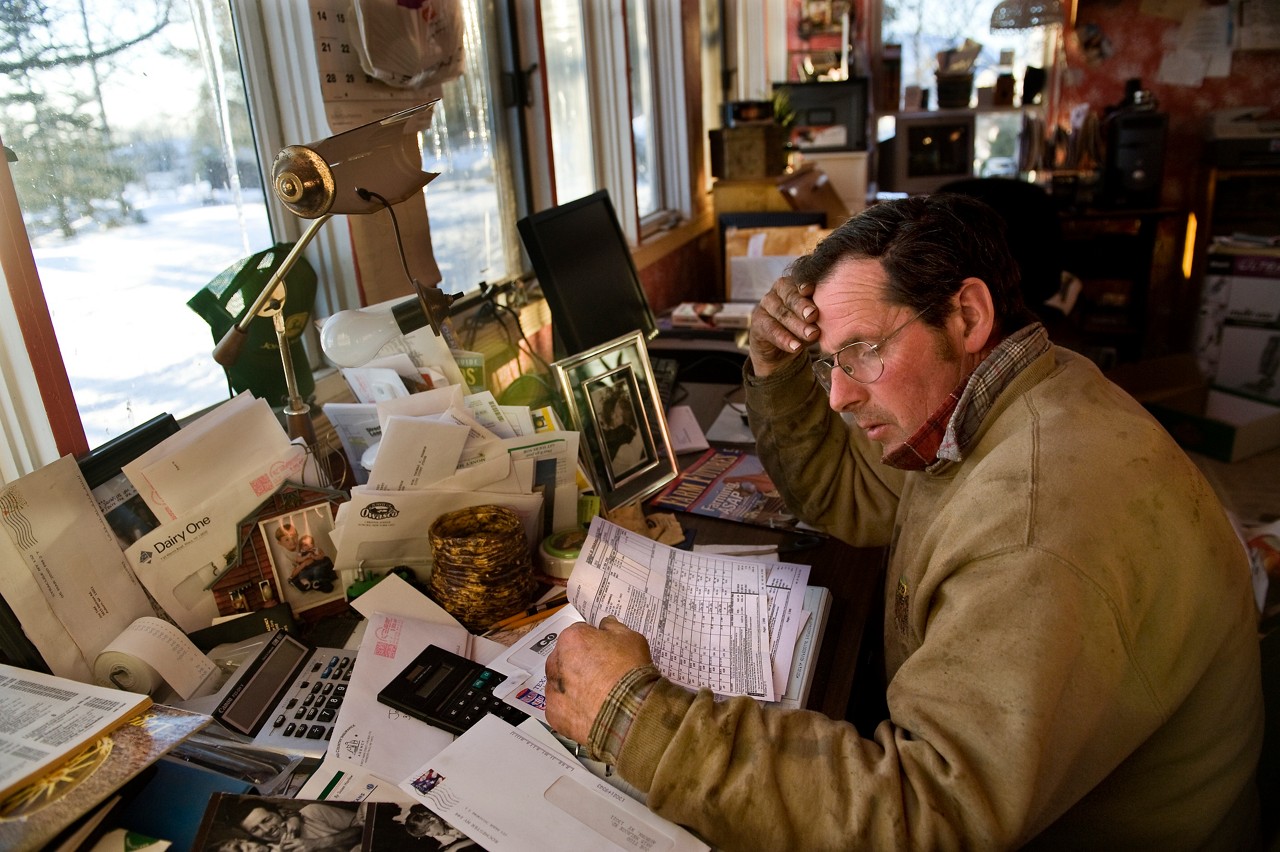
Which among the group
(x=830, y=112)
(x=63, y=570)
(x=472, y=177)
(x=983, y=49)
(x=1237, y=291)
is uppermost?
(x=983, y=49)

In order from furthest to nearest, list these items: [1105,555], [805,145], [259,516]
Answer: [805,145] → [259,516] → [1105,555]

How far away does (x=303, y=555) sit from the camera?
127 centimetres

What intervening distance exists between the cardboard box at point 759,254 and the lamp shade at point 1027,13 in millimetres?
1472

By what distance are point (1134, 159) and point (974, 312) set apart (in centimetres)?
367

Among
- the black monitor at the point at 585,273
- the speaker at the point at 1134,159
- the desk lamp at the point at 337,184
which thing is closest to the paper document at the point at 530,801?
Result: the desk lamp at the point at 337,184

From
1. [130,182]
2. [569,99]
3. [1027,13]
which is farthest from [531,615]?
[1027,13]

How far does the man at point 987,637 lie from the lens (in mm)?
806

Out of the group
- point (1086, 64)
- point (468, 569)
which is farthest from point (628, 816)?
point (1086, 64)

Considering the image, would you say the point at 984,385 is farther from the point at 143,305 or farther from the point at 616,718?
the point at 143,305

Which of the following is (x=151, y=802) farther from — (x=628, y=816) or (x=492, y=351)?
(x=492, y=351)

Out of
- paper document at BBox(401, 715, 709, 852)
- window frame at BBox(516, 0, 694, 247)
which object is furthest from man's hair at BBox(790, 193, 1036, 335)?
window frame at BBox(516, 0, 694, 247)

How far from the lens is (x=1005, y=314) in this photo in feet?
3.74

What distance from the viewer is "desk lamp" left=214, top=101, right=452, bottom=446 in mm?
1142

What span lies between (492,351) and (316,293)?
0.50 m
